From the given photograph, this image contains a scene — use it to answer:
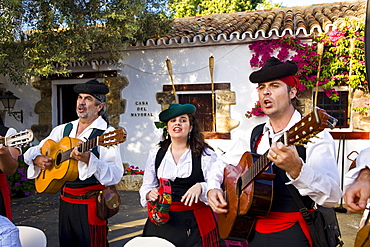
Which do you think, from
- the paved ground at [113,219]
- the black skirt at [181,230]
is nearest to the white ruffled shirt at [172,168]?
the black skirt at [181,230]

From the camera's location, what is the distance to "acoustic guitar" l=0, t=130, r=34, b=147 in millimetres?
2950

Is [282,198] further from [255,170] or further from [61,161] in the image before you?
[61,161]

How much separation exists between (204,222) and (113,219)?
11.5 feet

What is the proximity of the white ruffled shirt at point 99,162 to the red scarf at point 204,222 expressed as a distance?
0.61 meters

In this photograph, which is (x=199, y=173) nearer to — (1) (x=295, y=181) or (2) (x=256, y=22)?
(1) (x=295, y=181)

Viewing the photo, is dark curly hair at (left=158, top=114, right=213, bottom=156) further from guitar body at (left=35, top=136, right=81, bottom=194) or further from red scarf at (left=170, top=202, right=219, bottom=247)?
guitar body at (left=35, top=136, right=81, bottom=194)

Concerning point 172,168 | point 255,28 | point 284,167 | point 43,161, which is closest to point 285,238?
point 284,167

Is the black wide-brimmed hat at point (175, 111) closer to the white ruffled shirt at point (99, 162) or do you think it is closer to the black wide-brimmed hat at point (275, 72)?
the white ruffled shirt at point (99, 162)

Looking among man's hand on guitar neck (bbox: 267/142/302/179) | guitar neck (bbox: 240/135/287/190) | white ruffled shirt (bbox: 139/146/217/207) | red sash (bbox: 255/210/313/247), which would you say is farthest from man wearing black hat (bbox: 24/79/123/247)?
man's hand on guitar neck (bbox: 267/142/302/179)

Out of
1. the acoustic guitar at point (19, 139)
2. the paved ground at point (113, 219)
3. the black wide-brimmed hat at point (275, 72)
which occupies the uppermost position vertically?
the black wide-brimmed hat at point (275, 72)

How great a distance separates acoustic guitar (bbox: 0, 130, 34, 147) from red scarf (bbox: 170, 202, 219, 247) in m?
1.31

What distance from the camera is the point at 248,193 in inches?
81.8

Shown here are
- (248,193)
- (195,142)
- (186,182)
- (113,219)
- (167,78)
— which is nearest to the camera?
(248,193)

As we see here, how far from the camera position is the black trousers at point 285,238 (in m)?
2.06
